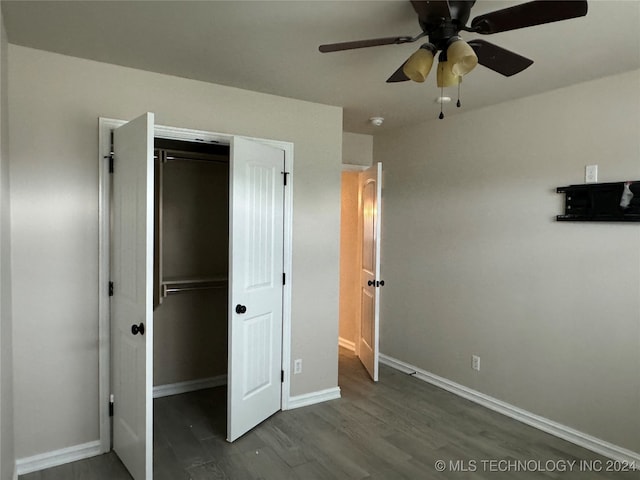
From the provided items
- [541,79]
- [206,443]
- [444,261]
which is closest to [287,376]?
[206,443]

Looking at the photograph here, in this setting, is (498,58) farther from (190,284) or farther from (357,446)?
(190,284)

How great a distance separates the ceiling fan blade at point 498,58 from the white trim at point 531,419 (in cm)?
253

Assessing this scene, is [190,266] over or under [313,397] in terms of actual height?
over

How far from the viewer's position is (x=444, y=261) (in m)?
4.15

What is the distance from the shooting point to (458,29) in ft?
6.34

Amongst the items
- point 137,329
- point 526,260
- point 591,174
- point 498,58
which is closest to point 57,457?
point 137,329

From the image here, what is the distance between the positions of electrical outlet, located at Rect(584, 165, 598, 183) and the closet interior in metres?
2.88

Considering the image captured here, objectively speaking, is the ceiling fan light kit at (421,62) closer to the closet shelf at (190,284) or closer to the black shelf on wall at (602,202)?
the black shelf on wall at (602,202)

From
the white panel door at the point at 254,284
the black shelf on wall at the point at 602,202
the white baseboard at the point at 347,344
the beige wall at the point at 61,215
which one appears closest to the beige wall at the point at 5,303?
the beige wall at the point at 61,215

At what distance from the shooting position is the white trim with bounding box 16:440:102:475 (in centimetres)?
264

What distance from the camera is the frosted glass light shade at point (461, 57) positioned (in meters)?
1.77

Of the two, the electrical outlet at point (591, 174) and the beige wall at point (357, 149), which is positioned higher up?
the beige wall at point (357, 149)

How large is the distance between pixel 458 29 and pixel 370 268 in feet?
9.09

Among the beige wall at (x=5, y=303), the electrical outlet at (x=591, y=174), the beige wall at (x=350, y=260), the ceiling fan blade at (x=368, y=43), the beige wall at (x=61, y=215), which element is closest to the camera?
the ceiling fan blade at (x=368, y=43)
